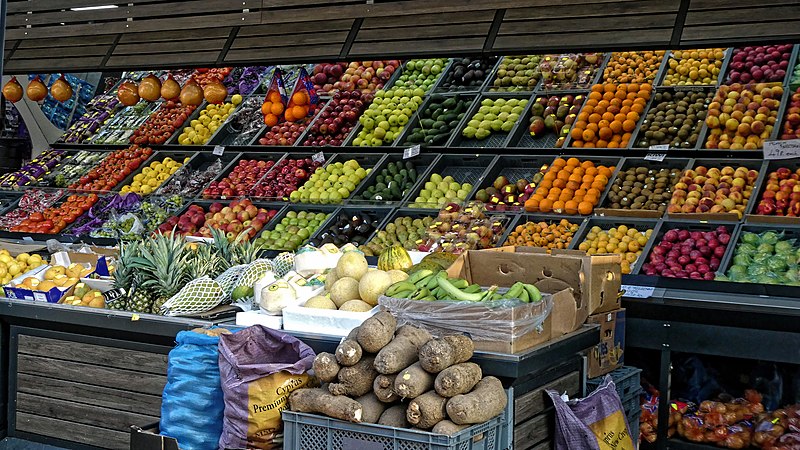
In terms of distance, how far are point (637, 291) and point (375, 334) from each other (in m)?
2.23

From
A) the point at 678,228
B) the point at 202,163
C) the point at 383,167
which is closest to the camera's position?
the point at 678,228

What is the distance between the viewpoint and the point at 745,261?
16.7ft

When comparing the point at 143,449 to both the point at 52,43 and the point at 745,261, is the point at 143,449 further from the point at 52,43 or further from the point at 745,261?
the point at 52,43

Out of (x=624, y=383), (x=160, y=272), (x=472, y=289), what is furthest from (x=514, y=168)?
(x=472, y=289)

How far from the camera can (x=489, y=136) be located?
721 centimetres

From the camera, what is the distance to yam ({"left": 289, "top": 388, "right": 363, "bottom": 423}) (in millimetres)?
2793

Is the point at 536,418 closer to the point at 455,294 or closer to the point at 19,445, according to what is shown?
the point at 455,294

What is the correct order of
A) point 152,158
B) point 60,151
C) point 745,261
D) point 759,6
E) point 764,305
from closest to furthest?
point 764,305
point 759,6
point 745,261
point 152,158
point 60,151

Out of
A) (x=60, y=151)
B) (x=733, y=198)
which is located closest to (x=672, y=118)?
(x=733, y=198)

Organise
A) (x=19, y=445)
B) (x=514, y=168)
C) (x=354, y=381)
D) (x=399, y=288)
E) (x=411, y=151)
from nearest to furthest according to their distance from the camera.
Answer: (x=354, y=381) < (x=399, y=288) < (x=19, y=445) < (x=514, y=168) < (x=411, y=151)

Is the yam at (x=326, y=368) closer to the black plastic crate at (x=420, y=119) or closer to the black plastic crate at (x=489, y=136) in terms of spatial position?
the black plastic crate at (x=489, y=136)

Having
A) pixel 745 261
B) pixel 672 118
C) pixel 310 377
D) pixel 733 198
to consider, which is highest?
pixel 672 118

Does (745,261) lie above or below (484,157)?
below

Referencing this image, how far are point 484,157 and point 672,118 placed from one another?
5.03 ft
